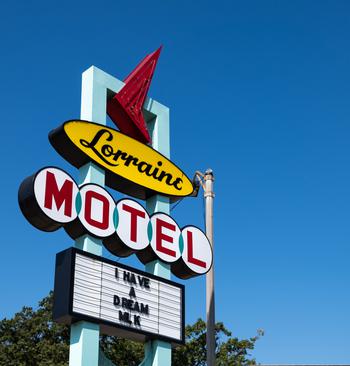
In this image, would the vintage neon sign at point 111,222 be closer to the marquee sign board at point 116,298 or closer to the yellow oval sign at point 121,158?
the marquee sign board at point 116,298

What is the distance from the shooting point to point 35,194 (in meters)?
12.3

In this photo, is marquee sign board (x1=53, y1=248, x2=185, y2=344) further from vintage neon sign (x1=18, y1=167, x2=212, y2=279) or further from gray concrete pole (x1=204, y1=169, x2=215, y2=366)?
gray concrete pole (x1=204, y1=169, x2=215, y2=366)

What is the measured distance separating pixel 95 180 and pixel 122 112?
7.10 feet

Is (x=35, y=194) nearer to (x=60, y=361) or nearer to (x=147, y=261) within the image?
(x=147, y=261)

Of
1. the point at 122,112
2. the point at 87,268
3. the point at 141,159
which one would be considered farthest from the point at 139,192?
the point at 87,268

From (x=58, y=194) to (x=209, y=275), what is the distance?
5.80m

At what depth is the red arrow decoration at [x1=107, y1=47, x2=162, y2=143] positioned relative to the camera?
15.1 meters

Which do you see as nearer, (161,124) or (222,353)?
(161,124)

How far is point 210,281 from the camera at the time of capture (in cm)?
1708

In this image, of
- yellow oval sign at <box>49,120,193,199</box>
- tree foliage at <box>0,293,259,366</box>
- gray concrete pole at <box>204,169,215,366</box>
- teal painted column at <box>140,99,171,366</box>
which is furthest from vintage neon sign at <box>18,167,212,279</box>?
tree foliage at <box>0,293,259,366</box>

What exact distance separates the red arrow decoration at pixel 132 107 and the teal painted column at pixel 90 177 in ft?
0.83

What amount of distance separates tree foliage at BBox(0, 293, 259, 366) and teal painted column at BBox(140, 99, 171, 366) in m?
18.2

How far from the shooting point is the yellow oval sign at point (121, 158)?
13.5 metres

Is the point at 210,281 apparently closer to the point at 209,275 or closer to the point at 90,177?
the point at 209,275
